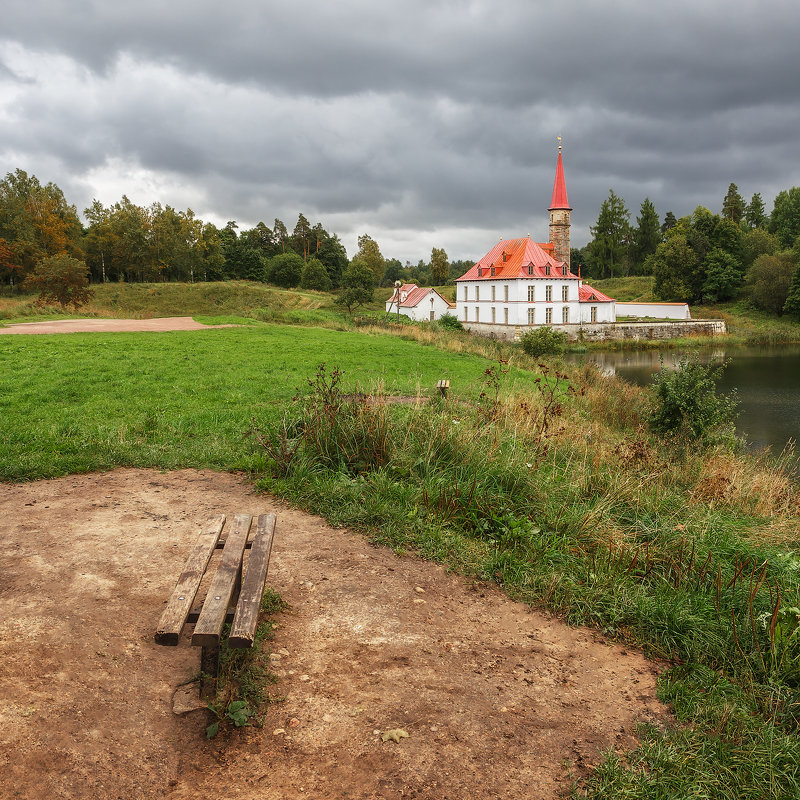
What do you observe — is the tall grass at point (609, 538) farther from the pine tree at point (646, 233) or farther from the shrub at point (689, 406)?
the pine tree at point (646, 233)

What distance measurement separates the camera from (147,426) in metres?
8.99

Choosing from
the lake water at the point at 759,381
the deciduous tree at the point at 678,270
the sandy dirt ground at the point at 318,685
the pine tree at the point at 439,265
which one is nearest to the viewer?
the sandy dirt ground at the point at 318,685

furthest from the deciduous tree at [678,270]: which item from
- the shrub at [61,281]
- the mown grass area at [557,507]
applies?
the mown grass area at [557,507]

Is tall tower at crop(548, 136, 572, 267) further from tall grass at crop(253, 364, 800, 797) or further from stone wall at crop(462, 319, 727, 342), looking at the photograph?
tall grass at crop(253, 364, 800, 797)

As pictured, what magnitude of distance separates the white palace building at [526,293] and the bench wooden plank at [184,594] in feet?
155

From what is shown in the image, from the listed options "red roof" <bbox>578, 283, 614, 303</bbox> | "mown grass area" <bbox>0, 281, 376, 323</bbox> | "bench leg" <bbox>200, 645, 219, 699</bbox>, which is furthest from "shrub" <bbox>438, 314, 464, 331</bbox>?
"bench leg" <bbox>200, 645, 219, 699</bbox>

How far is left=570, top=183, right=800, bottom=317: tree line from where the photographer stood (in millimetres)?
56406

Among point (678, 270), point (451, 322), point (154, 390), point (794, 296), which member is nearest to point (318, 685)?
point (154, 390)

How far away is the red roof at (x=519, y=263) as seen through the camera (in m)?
51.3

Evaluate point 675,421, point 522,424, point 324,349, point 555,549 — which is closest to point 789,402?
point 675,421

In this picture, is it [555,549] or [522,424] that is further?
[522,424]

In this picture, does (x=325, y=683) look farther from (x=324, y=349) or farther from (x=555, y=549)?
(x=324, y=349)

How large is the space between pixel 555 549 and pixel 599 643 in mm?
1227

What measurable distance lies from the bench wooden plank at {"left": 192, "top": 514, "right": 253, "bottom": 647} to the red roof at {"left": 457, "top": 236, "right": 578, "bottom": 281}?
4902 cm
